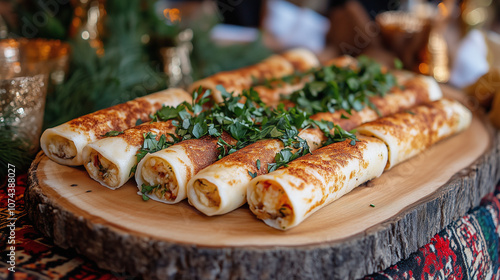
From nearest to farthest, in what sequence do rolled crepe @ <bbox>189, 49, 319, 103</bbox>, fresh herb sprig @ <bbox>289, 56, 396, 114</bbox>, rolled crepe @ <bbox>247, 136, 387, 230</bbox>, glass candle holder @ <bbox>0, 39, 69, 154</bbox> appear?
rolled crepe @ <bbox>247, 136, 387, 230</bbox>
glass candle holder @ <bbox>0, 39, 69, 154</bbox>
fresh herb sprig @ <bbox>289, 56, 396, 114</bbox>
rolled crepe @ <bbox>189, 49, 319, 103</bbox>

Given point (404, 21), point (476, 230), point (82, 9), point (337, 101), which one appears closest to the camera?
point (476, 230)

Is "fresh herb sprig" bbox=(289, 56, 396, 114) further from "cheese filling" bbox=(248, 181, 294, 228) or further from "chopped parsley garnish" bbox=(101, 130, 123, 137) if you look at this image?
"chopped parsley garnish" bbox=(101, 130, 123, 137)

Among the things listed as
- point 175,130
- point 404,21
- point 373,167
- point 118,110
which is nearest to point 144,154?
point 175,130

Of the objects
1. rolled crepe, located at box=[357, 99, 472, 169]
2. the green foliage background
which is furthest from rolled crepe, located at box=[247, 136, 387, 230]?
the green foliage background

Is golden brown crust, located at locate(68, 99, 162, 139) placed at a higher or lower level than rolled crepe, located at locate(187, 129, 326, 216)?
higher

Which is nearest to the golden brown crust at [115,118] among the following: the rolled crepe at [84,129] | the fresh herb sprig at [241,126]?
the rolled crepe at [84,129]

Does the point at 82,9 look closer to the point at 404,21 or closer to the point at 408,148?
the point at 408,148
